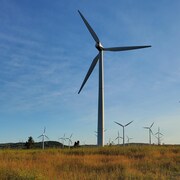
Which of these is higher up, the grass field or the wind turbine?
the wind turbine

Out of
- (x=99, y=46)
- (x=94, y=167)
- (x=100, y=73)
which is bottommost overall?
(x=94, y=167)

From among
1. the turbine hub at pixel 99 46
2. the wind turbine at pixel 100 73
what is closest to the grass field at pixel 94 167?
the wind turbine at pixel 100 73

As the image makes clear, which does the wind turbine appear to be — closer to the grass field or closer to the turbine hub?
the turbine hub

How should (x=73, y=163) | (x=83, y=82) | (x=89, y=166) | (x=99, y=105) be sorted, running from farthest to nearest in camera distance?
(x=83, y=82), (x=99, y=105), (x=73, y=163), (x=89, y=166)

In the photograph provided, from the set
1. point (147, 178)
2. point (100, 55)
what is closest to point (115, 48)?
point (100, 55)

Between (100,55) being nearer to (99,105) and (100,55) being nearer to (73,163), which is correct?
(99,105)

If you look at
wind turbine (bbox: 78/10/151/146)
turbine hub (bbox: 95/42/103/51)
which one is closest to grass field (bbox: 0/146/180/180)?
wind turbine (bbox: 78/10/151/146)

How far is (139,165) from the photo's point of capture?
22922 mm

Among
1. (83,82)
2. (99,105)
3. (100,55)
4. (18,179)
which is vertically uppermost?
(100,55)

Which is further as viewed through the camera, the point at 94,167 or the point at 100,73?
the point at 100,73

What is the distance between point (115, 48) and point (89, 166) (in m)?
29.5

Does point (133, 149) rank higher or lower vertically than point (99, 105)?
lower

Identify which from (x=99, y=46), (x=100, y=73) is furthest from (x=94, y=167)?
(x=99, y=46)

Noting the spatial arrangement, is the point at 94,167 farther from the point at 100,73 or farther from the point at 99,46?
the point at 99,46
